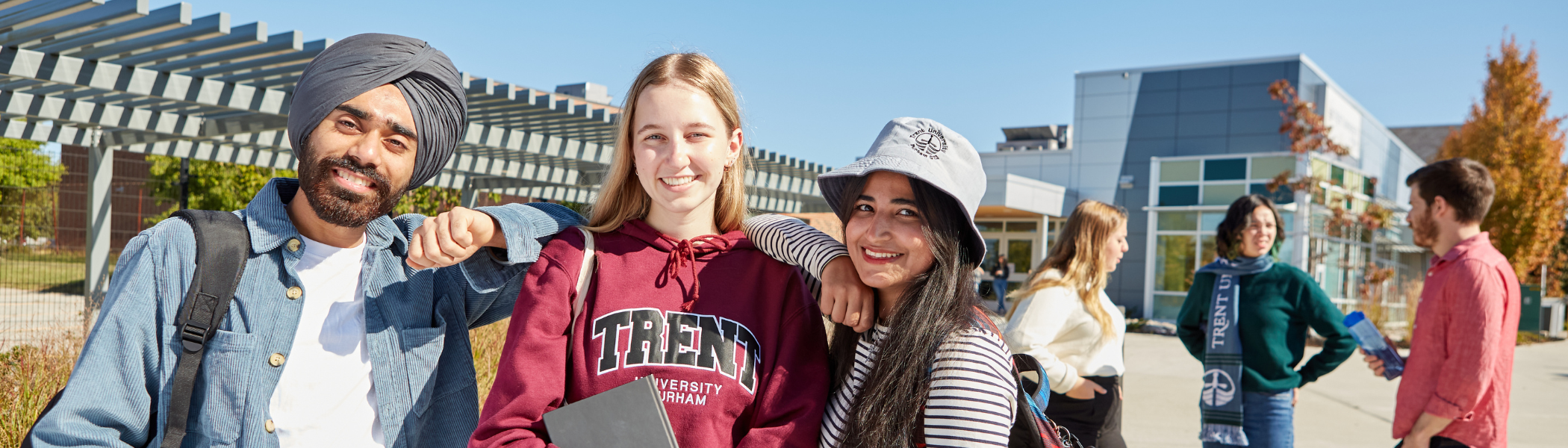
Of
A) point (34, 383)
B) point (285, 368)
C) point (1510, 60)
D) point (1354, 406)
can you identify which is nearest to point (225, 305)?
point (285, 368)

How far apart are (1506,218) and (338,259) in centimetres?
2427

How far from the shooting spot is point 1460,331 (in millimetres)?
3240

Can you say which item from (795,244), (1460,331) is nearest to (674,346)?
(795,244)

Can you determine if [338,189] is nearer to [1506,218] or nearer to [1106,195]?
[1506,218]

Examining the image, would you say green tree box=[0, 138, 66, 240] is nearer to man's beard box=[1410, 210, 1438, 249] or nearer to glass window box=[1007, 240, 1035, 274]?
man's beard box=[1410, 210, 1438, 249]

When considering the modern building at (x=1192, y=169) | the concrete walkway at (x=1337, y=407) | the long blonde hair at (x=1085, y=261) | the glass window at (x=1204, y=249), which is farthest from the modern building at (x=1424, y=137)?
the long blonde hair at (x=1085, y=261)

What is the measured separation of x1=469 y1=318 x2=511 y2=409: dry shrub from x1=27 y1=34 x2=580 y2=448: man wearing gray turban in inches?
157

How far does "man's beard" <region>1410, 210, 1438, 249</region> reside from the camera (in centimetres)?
358

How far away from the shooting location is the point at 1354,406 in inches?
384

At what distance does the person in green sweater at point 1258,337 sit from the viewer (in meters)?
4.00

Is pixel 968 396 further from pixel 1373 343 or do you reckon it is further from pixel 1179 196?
pixel 1179 196

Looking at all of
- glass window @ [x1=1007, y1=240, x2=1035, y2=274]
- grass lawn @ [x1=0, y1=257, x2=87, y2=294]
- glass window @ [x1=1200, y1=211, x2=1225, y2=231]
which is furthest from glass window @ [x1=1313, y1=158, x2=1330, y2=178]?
grass lawn @ [x1=0, y1=257, x2=87, y2=294]

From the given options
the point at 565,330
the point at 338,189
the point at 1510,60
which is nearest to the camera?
the point at 565,330

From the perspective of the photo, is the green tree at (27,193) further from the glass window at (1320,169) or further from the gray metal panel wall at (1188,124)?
the glass window at (1320,169)
